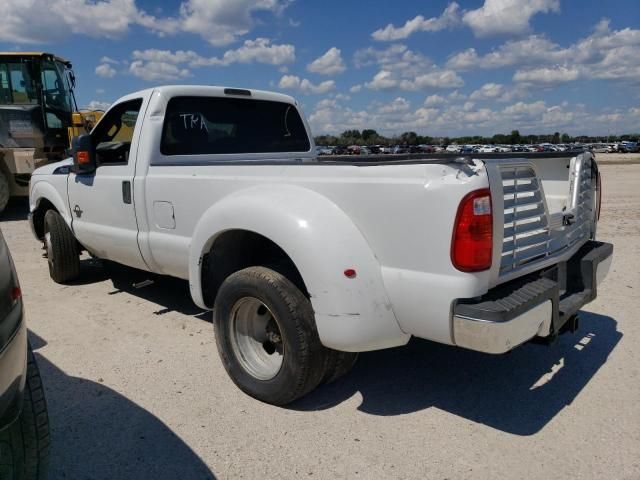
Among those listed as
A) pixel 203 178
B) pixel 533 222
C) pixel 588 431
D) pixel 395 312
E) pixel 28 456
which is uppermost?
pixel 203 178

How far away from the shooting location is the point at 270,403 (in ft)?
10.3

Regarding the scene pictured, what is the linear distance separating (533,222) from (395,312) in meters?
0.94

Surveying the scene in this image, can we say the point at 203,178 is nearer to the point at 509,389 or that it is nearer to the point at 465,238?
the point at 465,238

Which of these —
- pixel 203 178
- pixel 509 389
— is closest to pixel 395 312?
pixel 509 389

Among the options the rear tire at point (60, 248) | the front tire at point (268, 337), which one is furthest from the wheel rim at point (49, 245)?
the front tire at point (268, 337)

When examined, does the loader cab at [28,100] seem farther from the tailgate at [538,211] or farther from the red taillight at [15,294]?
the tailgate at [538,211]

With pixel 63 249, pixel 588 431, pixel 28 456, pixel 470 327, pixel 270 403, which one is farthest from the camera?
pixel 63 249

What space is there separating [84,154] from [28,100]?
8.17 m

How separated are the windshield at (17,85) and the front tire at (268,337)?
33.8 ft

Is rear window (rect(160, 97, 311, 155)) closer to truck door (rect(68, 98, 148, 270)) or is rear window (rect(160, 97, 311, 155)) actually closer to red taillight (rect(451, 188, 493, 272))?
truck door (rect(68, 98, 148, 270))

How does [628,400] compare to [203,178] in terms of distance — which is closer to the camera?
[628,400]

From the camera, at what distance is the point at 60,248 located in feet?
18.0

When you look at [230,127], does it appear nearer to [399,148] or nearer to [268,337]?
[268,337]

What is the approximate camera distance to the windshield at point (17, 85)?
11.1 meters
